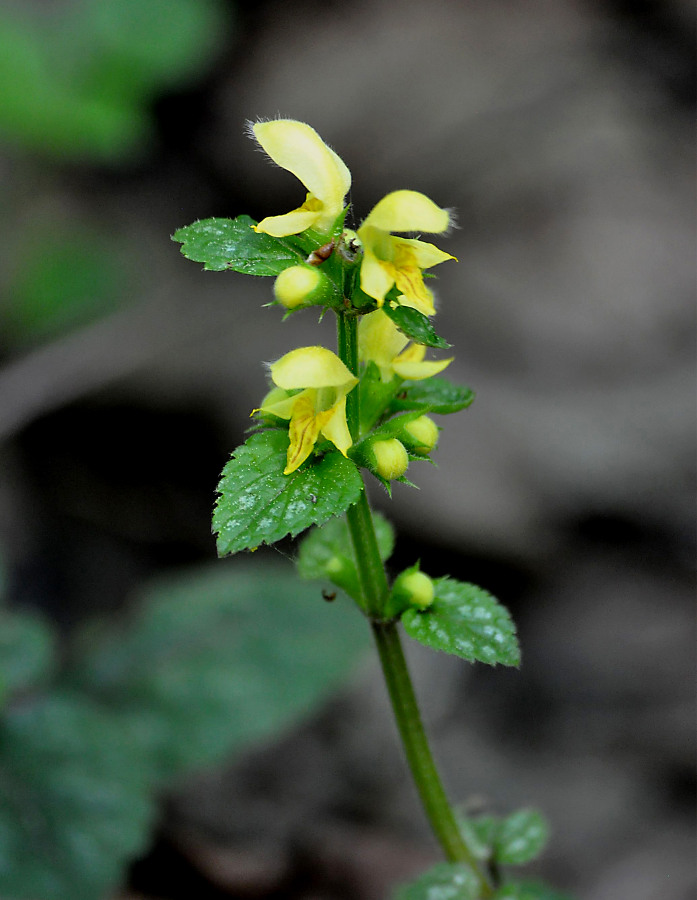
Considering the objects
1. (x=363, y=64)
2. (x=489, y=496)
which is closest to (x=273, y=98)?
(x=363, y=64)

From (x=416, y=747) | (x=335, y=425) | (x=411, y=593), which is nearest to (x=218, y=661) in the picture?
(x=416, y=747)

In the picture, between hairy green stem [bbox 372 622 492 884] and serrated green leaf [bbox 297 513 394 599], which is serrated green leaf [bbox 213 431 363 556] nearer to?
serrated green leaf [bbox 297 513 394 599]

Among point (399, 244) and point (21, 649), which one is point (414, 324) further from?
A: point (21, 649)

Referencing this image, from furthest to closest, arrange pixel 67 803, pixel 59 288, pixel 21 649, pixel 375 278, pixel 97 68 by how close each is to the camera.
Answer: pixel 97 68, pixel 59 288, pixel 21 649, pixel 67 803, pixel 375 278

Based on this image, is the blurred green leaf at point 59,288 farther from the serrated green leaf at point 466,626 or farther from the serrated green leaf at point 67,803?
the serrated green leaf at point 466,626

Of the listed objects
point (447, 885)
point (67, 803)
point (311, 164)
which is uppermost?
point (311, 164)

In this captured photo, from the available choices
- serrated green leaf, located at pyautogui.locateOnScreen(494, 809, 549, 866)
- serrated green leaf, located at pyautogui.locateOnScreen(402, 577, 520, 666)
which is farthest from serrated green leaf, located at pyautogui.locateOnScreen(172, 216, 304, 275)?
serrated green leaf, located at pyautogui.locateOnScreen(494, 809, 549, 866)

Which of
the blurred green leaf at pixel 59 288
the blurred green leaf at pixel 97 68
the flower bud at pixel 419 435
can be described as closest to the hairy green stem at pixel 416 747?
the flower bud at pixel 419 435

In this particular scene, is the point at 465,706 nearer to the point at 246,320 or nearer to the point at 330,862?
the point at 330,862
